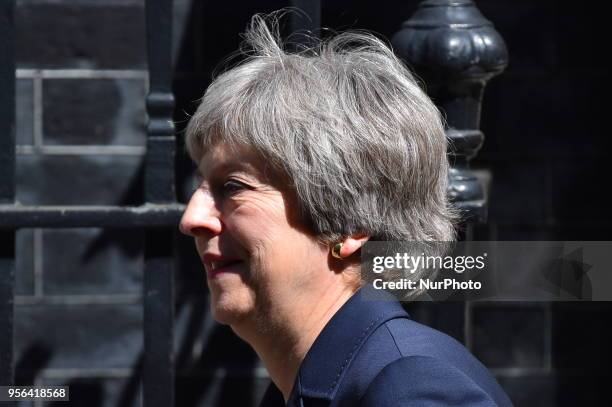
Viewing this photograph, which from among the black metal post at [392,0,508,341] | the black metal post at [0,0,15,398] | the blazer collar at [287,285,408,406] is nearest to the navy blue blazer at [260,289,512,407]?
the blazer collar at [287,285,408,406]

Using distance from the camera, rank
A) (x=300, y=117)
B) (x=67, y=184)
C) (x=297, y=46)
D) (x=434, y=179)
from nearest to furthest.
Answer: (x=300, y=117), (x=434, y=179), (x=297, y=46), (x=67, y=184)

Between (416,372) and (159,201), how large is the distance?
2.79 ft

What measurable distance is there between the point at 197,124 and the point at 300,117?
0.21 m

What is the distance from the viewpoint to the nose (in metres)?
2.02

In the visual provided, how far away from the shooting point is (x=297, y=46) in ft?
7.95

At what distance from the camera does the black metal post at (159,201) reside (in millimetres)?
2443

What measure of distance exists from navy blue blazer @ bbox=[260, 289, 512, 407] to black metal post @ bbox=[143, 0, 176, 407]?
565 mm

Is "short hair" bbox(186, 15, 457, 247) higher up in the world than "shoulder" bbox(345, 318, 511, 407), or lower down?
Answer: higher up

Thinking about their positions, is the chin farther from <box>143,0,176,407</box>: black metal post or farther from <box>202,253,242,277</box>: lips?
<box>143,0,176,407</box>: black metal post

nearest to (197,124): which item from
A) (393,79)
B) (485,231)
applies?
(393,79)

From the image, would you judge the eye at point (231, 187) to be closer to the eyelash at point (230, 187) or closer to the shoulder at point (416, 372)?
the eyelash at point (230, 187)

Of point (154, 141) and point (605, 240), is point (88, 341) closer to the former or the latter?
point (154, 141)

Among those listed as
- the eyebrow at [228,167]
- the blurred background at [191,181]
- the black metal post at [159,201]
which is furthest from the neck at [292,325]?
the blurred background at [191,181]

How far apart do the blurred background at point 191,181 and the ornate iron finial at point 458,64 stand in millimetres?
861
